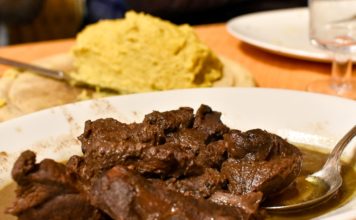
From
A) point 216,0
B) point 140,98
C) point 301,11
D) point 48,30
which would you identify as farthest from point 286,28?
point 48,30

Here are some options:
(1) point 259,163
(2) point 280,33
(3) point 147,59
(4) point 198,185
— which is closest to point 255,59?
(2) point 280,33

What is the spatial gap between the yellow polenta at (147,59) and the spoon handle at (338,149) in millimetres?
662

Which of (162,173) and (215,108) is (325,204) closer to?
(162,173)

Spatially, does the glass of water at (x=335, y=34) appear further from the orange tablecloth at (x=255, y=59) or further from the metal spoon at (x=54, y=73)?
the metal spoon at (x=54, y=73)

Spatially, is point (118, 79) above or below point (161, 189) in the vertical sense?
below

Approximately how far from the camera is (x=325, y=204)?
3.59 feet

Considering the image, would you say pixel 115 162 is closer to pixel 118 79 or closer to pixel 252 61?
pixel 118 79

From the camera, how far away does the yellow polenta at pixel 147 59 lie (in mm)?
1826

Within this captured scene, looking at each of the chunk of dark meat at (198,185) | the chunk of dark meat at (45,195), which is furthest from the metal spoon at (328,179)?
the chunk of dark meat at (45,195)

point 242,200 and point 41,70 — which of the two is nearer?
point 242,200

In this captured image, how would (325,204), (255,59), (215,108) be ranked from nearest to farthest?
(325,204)
(215,108)
(255,59)

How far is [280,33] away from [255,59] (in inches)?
9.2

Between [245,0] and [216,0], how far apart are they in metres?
0.19

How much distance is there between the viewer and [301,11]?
8.30 feet
